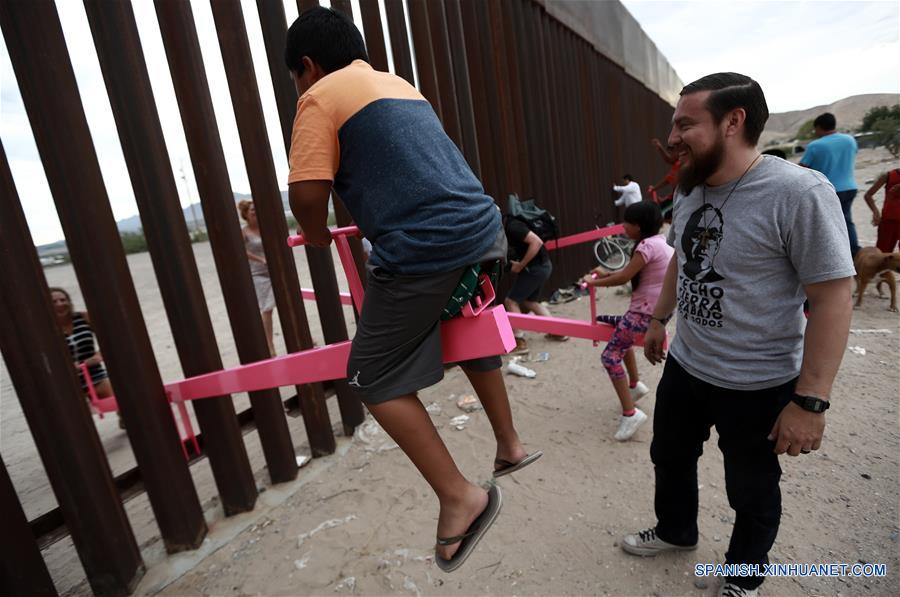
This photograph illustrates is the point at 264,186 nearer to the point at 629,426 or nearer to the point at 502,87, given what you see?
the point at 629,426

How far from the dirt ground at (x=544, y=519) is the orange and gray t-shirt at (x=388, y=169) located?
1630mm

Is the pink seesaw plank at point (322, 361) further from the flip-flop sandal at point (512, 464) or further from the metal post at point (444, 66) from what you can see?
the metal post at point (444, 66)

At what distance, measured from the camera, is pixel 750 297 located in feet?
5.16

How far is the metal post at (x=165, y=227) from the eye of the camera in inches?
86.7

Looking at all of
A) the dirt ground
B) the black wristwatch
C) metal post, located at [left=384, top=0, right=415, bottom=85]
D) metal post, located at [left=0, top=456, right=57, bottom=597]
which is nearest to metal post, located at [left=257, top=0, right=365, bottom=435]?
the dirt ground

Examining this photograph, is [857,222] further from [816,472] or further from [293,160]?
[293,160]

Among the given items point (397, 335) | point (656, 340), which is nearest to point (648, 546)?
point (656, 340)

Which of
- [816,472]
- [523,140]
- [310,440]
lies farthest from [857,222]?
[310,440]

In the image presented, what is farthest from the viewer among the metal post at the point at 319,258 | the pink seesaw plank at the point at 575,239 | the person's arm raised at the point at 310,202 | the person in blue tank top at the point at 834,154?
the pink seesaw plank at the point at 575,239

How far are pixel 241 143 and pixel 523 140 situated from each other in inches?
142

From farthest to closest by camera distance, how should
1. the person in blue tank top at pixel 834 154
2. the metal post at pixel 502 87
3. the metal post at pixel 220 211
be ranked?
the metal post at pixel 502 87
the person in blue tank top at pixel 834 154
the metal post at pixel 220 211

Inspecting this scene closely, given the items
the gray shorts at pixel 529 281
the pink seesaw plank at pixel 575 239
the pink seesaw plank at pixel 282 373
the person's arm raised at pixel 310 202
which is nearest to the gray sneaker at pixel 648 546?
the pink seesaw plank at pixel 282 373

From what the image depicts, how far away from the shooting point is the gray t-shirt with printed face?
1403 mm

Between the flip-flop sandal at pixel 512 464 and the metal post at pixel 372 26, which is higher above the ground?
the metal post at pixel 372 26
